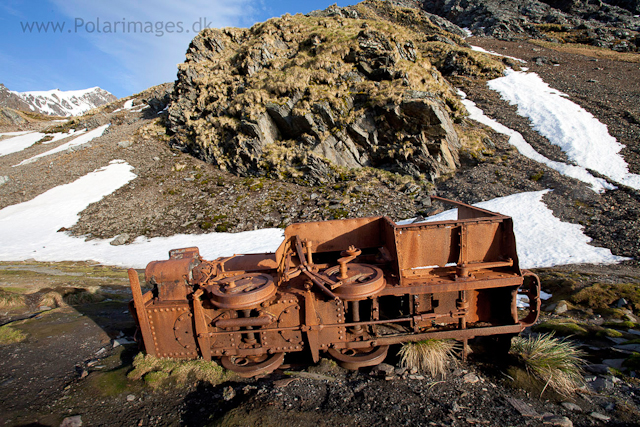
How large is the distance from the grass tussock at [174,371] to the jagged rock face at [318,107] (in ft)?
56.2

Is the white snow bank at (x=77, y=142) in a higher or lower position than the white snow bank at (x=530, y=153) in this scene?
higher

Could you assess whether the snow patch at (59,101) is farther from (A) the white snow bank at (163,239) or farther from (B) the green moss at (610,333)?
(B) the green moss at (610,333)

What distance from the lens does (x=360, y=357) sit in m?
→ 5.02

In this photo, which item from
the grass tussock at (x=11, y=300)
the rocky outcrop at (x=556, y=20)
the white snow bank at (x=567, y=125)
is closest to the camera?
the grass tussock at (x=11, y=300)

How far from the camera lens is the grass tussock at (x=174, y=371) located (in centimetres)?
471

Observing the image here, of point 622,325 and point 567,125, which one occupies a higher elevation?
point 567,125

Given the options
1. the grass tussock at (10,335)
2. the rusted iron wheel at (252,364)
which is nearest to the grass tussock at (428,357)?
the rusted iron wheel at (252,364)

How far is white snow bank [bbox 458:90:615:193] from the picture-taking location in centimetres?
1709

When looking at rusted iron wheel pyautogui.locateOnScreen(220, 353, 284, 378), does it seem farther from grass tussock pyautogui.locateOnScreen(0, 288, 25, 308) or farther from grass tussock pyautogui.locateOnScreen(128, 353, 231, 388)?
grass tussock pyautogui.locateOnScreen(0, 288, 25, 308)

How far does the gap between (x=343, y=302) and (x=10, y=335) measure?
710cm

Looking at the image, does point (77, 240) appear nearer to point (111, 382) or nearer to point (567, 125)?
point (111, 382)

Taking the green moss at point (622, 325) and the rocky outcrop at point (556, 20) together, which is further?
the rocky outcrop at point (556, 20)

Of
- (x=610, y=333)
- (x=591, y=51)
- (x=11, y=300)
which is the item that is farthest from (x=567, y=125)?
(x=11, y=300)

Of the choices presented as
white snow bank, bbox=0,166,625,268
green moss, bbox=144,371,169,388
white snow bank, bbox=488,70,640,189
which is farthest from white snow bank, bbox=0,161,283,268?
white snow bank, bbox=488,70,640,189
